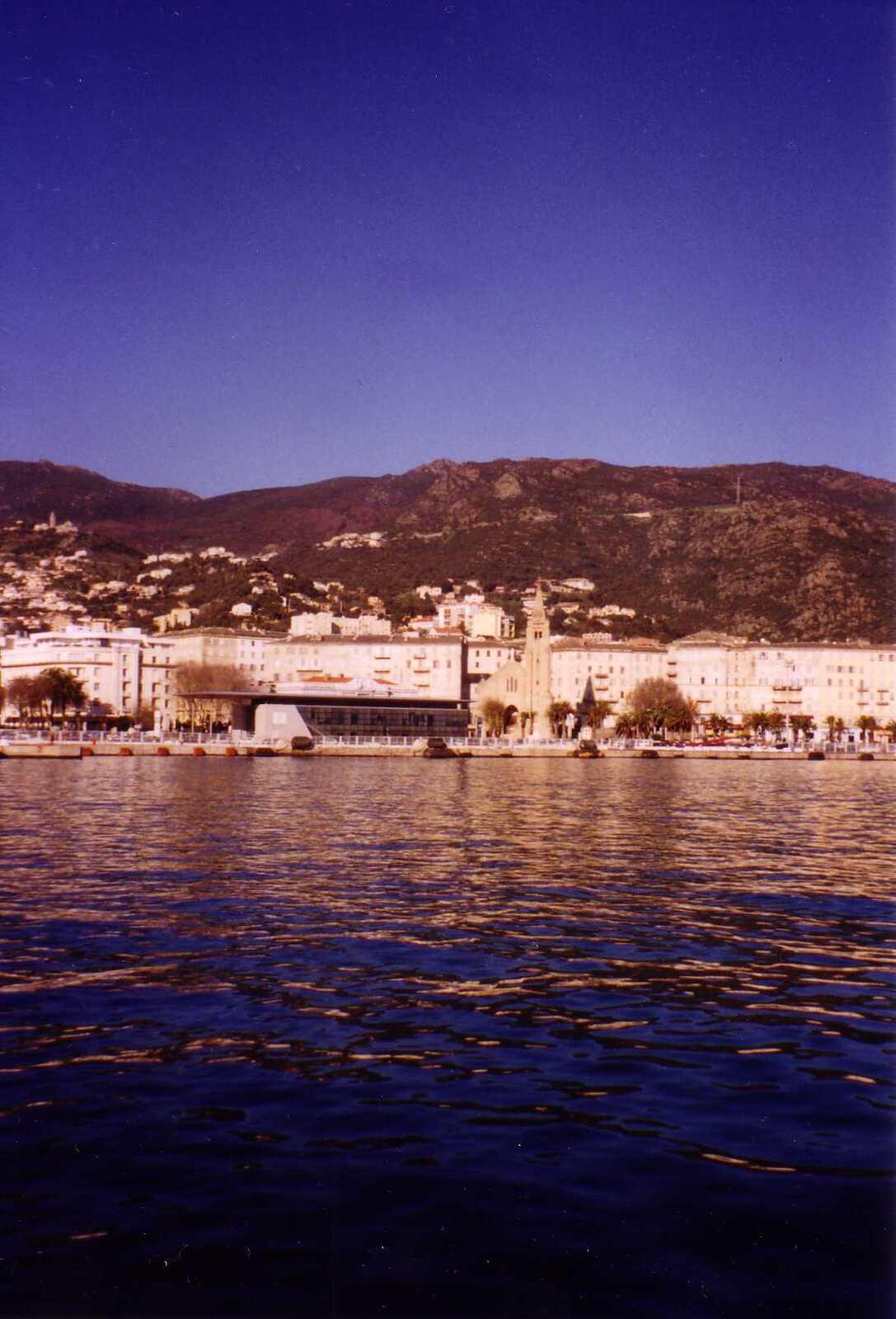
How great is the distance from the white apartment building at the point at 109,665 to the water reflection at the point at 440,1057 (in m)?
125

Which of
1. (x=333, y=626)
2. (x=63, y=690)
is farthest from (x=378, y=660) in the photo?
(x=63, y=690)

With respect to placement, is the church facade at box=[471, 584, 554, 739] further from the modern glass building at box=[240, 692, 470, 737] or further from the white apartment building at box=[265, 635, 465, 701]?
the modern glass building at box=[240, 692, 470, 737]

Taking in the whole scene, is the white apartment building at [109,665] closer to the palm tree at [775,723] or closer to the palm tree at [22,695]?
the palm tree at [22,695]

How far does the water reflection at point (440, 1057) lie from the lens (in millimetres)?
8273

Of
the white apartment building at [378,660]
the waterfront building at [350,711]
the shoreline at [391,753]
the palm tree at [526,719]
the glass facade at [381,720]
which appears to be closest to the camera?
the shoreline at [391,753]

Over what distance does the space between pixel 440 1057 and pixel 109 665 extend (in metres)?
146

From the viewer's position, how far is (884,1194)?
28.9 ft

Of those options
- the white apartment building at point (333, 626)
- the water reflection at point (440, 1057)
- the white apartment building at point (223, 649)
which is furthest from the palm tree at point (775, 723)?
the water reflection at point (440, 1057)

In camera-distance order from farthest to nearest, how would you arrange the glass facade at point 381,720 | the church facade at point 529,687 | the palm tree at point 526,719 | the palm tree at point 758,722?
the palm tree at point 758,722 → the church facade at point 529,687 → the palm tree at point 526,719 → the glass facade at point 381,720

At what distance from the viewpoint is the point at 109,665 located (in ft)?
502

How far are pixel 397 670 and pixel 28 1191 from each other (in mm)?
152476

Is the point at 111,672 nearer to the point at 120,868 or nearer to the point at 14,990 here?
the point at 120,868

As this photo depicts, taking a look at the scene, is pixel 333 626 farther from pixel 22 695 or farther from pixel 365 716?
pixel 365 716

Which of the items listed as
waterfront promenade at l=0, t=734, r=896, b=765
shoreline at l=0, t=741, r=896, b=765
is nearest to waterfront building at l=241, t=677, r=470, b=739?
waterfront promenade at l=0, t=734, r=896, b=765
